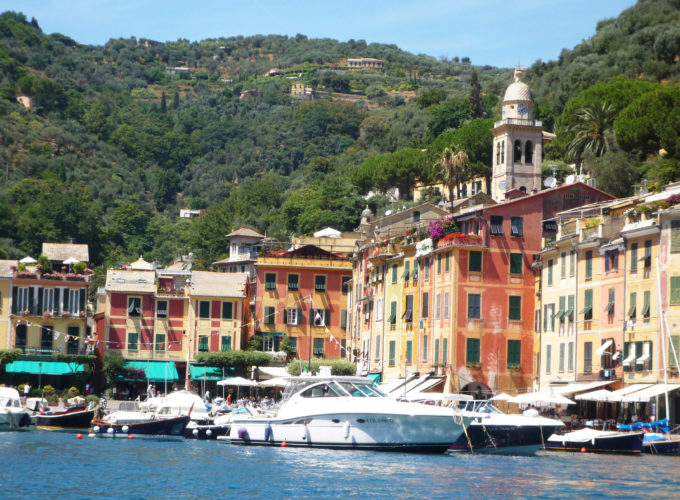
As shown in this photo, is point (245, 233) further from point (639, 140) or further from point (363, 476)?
point (363, 476)

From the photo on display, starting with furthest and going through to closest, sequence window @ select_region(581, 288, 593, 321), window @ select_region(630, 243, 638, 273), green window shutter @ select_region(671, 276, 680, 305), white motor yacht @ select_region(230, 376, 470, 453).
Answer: window @ select_region(581, 288, 593, 321) < window @ select_region(630, 243, 638, 273) < green window shutter @ select_region(671, 276, 680, 305) < white motor yacht @ select_region(230, 376, 470, 453)

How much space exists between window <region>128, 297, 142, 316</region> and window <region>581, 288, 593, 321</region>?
42968 mm

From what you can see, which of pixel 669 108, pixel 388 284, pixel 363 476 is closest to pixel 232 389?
pixel 388 284

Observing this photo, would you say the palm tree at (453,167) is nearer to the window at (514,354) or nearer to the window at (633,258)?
the window at (514,354)

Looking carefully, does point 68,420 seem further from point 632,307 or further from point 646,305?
point 646,305

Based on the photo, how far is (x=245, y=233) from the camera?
5281 inches

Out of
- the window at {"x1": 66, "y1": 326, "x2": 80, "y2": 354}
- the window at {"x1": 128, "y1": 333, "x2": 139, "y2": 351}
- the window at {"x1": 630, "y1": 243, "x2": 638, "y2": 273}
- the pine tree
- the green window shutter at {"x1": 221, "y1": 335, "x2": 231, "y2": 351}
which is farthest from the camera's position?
the pine tree

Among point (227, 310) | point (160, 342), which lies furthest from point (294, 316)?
point (160, 342)

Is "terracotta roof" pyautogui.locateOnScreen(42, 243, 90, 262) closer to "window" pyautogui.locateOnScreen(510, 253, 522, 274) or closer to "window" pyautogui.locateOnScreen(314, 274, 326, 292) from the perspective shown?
"window" pyautogui.locateOnScreen(314, 274, 326, 292)

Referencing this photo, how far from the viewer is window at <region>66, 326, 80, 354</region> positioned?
96644 mm

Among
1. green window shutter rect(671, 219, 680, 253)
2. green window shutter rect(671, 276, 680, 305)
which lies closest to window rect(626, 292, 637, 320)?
green window shutter rect(671, 276, 680, 305)

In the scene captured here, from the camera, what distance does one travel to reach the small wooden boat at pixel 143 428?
65938mm

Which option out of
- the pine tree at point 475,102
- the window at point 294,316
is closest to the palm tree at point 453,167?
the window at point 294,316

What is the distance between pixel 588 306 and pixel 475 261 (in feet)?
29.6
